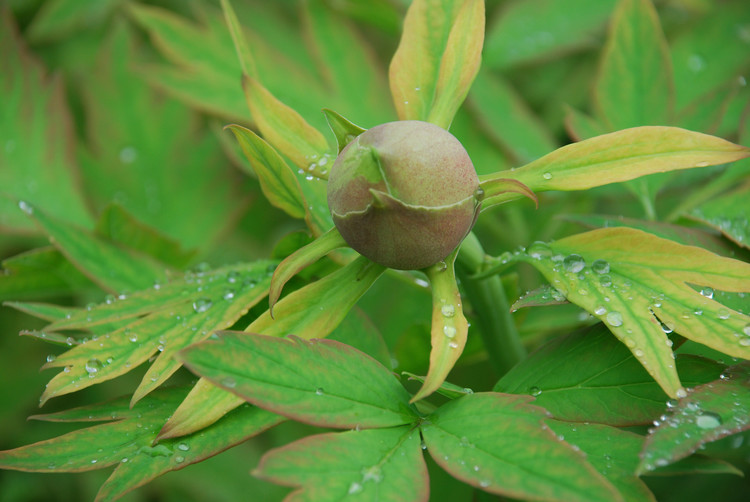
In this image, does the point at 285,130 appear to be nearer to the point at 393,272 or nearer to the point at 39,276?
the point at 393,272

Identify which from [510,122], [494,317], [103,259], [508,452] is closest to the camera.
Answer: [508,452]

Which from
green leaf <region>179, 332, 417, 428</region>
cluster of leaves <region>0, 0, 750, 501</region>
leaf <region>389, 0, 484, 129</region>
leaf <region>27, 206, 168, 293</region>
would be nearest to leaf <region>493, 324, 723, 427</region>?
cluster of leaves <region>0, 0, 750, 501</region>

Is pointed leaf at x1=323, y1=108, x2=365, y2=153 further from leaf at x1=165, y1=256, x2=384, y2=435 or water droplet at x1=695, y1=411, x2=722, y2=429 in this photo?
water droplet at x1=695, y1=411, x2=722, y2=429

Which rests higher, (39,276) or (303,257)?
(303,257)

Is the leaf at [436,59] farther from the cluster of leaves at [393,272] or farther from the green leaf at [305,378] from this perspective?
the green leaf at [305,378]

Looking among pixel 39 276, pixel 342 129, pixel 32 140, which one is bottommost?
pixel 39 276

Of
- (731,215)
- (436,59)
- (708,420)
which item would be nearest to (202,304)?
(436,59)
